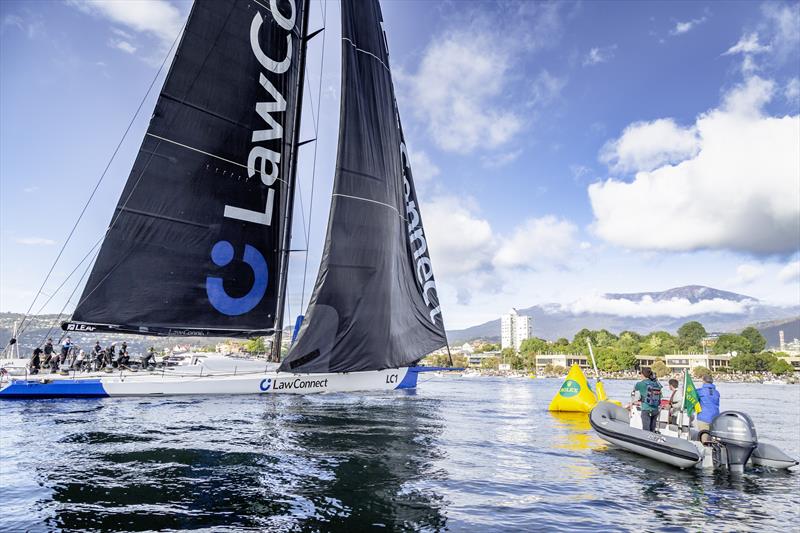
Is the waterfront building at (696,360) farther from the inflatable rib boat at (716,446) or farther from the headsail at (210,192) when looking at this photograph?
the headsail at (210,192)

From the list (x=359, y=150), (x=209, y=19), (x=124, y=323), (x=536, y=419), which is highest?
(x=209, y=19)

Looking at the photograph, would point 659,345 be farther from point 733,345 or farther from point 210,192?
point 210,192

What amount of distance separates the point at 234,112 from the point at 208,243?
5530 millimetres

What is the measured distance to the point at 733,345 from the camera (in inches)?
6634

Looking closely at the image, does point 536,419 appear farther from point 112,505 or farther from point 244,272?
point 112,505

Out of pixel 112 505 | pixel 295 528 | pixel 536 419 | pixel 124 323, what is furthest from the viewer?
pixel 536 419

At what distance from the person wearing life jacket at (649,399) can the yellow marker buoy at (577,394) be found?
420 inches

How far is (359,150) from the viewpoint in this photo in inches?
848

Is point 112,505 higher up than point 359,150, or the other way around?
point 359,150

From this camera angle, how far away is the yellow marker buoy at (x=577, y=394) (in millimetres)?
25375

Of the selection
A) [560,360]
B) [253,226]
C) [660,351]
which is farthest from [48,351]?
[660,351]

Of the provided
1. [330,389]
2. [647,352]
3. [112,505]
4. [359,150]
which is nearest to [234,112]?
[359,150]

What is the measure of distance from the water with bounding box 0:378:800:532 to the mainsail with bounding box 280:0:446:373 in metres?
3.24

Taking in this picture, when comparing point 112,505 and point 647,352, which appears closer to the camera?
point 112,505
